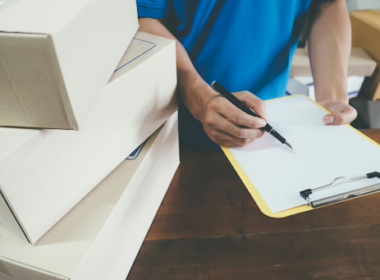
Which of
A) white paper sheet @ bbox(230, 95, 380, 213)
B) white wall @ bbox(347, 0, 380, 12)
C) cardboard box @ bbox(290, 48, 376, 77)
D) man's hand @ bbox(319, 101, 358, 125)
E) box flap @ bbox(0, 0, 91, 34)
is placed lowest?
cardboard box @ bbox(290, 48, 376, 77)

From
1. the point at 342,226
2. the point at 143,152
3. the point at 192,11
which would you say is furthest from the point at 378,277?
the point at 192,11

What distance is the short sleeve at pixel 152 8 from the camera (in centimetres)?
63

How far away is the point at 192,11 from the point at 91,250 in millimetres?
581

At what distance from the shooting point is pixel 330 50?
29.1 inches

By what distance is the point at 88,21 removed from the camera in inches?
11.5

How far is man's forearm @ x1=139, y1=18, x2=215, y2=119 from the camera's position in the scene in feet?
1.82

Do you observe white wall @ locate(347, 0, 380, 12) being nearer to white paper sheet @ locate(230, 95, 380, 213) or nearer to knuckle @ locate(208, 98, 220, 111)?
white paper sheet @ locate(230, 95, 380, 213)

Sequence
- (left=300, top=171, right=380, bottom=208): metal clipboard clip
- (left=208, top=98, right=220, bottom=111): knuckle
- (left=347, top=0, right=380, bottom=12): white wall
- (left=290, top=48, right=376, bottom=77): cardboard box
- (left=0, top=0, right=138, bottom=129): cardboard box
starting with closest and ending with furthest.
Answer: (left=0, top=0, right=138, bottom=129): cardboard box, (left=300, top=171, right=380, bottom=208): metal clipboard clip, (left=208, top=98, right=220, bottom=111): knuckle, (left=290, top=48, right=376, bottom=77): cardboard box, (left=347, top=0, right=380, bottom=12): white wall

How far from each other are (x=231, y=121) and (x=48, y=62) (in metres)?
0.33

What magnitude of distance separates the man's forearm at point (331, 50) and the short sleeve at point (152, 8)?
1.53 ft

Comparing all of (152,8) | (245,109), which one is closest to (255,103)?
(245,109)

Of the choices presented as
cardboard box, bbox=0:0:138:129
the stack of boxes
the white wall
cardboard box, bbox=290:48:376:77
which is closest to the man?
the stack of boxes

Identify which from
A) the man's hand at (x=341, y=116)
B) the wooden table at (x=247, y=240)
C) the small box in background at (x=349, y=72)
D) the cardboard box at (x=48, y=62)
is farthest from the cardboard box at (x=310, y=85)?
the cardboard box at (x=48, y=62)

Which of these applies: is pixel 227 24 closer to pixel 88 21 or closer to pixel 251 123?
pixel 251 123
